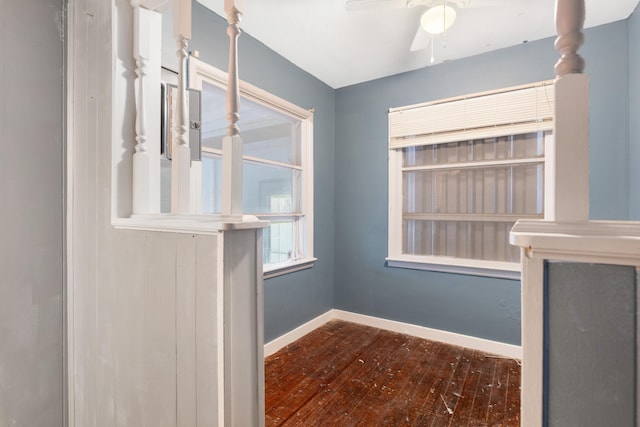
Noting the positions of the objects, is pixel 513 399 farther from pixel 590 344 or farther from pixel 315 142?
pixel 315 142

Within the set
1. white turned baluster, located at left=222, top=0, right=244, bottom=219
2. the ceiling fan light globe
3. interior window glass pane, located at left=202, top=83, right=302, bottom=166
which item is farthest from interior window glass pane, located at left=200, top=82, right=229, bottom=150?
the ceiling fan light globe

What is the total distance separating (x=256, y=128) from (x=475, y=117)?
1880 millimetres

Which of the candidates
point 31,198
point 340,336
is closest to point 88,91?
point 31,198

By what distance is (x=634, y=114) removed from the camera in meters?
2.04

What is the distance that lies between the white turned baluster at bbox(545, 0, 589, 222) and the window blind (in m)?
2.31

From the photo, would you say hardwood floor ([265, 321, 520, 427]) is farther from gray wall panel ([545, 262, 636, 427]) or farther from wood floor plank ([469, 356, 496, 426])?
gray wall panel ([545, 262, 636, 427])

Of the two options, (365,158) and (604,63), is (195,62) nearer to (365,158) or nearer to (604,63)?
(365,158)

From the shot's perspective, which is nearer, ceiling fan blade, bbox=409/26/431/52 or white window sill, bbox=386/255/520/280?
ceiling fan blade, bbox=409/26/431/52

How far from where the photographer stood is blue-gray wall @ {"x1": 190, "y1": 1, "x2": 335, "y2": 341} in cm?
205

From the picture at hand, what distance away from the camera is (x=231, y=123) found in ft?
2.70

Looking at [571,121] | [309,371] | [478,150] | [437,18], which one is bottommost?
[309,371]

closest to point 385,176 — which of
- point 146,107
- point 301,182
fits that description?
point 301,182

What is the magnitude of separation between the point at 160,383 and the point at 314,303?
2.19m

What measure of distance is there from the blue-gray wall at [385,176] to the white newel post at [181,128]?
2361mm
